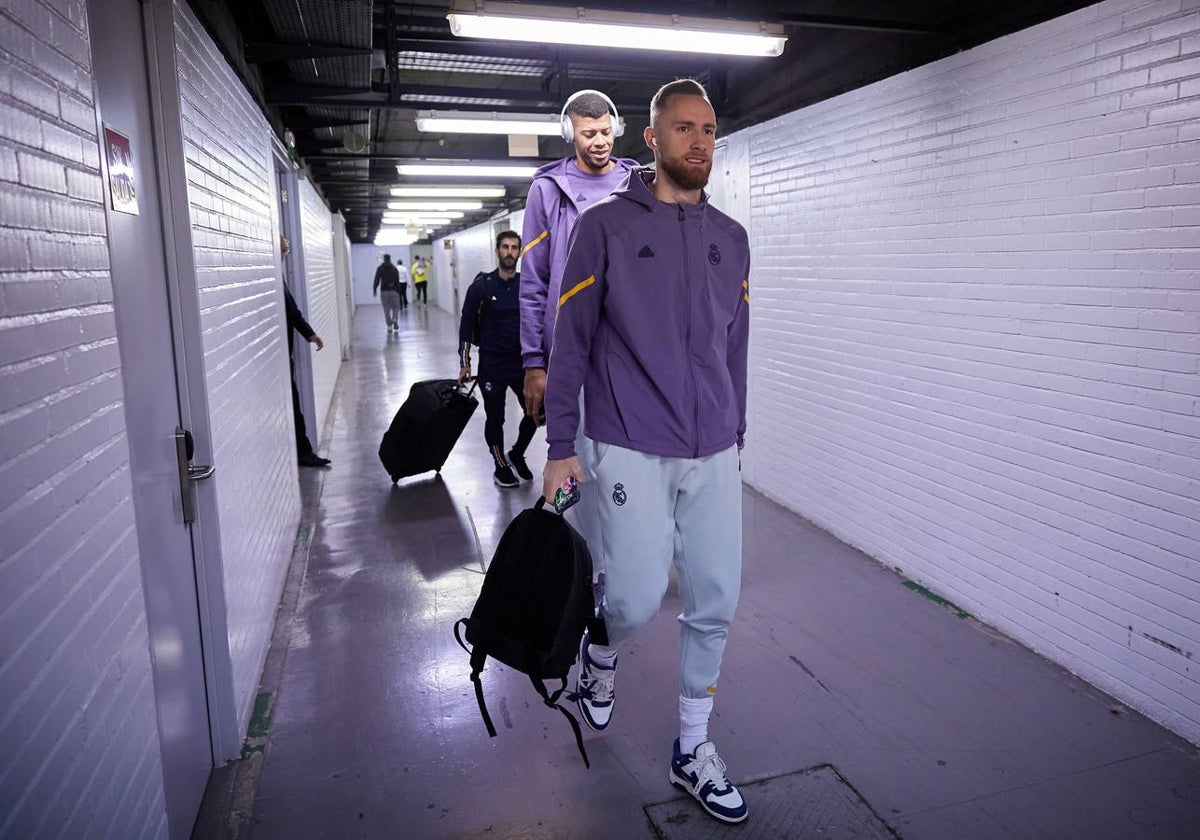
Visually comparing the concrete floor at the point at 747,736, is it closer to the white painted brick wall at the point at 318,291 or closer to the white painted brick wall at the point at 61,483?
the white painted brick wall at the point at 61,483

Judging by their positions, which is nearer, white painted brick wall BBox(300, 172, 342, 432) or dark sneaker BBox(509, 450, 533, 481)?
dark sneaker BBox(509, 450, 533, 481)

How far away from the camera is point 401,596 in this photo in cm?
365

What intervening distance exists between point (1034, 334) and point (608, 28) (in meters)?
2.11

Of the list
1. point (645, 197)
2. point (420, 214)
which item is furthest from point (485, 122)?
point (420, 214)

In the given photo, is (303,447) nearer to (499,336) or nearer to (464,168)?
(499,336)

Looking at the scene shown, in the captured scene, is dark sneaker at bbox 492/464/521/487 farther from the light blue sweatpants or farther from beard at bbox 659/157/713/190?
beard at bbox 659/157/713/190

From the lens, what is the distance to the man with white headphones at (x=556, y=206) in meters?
2.90

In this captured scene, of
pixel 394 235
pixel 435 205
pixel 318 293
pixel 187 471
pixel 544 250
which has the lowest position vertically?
pixel 187 471

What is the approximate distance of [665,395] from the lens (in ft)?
6.93

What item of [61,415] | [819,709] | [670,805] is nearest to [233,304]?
[61,415]

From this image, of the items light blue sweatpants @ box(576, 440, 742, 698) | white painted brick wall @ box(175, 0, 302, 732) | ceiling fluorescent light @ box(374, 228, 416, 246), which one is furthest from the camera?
ceiling fluorescent light @ box(374, 228, 416, 246)

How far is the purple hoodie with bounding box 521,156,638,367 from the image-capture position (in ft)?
9.77

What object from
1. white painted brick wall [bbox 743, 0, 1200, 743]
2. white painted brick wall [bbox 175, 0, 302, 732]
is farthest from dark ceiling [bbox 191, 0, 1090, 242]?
white painted brick wall [bbox 175, 0, 302, 732]

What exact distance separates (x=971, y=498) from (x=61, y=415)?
10.8 ft
